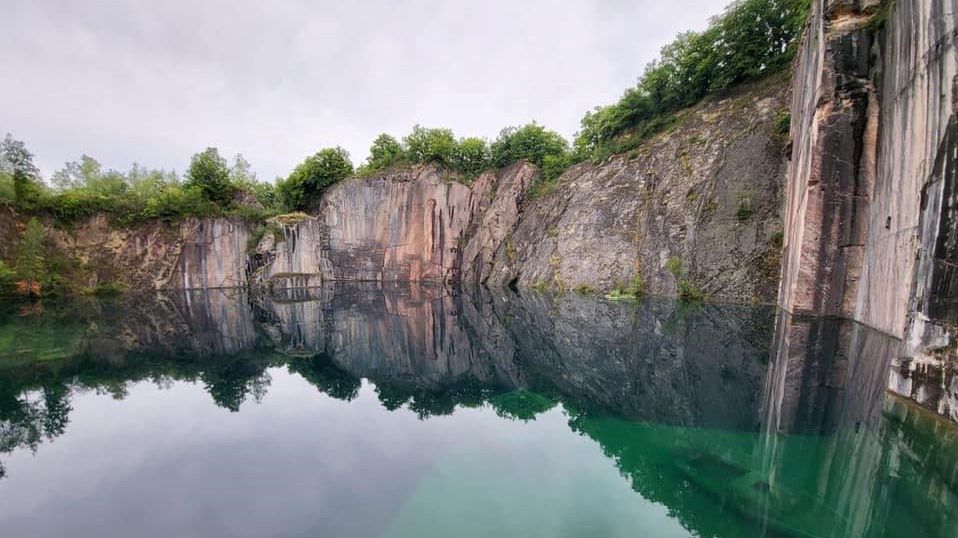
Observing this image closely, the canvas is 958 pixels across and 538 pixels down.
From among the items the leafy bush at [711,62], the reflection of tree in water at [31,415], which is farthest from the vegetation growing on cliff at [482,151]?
the reflection of tree in water at [31,415]

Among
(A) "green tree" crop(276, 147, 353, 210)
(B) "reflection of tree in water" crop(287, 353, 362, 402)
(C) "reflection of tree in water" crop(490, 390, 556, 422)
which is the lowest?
(B) "reflection of tree in water" crop(287, 353, 362, 402)

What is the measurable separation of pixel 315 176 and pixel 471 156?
17.1 m

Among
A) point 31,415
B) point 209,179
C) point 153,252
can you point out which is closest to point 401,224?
point 209,179

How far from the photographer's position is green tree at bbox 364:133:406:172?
4244cm

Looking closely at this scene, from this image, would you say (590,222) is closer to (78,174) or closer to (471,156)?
(471,156)

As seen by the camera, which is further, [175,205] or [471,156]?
[471,156]

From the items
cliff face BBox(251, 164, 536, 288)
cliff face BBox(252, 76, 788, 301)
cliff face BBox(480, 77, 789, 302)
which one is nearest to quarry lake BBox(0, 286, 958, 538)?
cliff face BBox(480, 77, 789, 302)

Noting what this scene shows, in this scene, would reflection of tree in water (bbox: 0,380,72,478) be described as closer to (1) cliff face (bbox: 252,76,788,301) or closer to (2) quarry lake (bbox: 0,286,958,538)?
(2) quarry lake (bbox: 0,286,958,538)

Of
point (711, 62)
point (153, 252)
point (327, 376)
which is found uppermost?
point (711, 62)

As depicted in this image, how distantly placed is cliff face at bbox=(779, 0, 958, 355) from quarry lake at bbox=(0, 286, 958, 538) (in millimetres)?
1336

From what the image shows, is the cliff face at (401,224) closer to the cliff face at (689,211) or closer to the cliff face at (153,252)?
the cliff face at (153,252)

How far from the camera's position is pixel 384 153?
4316 cm

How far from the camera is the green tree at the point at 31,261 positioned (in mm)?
28422

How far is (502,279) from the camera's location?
116 feet
